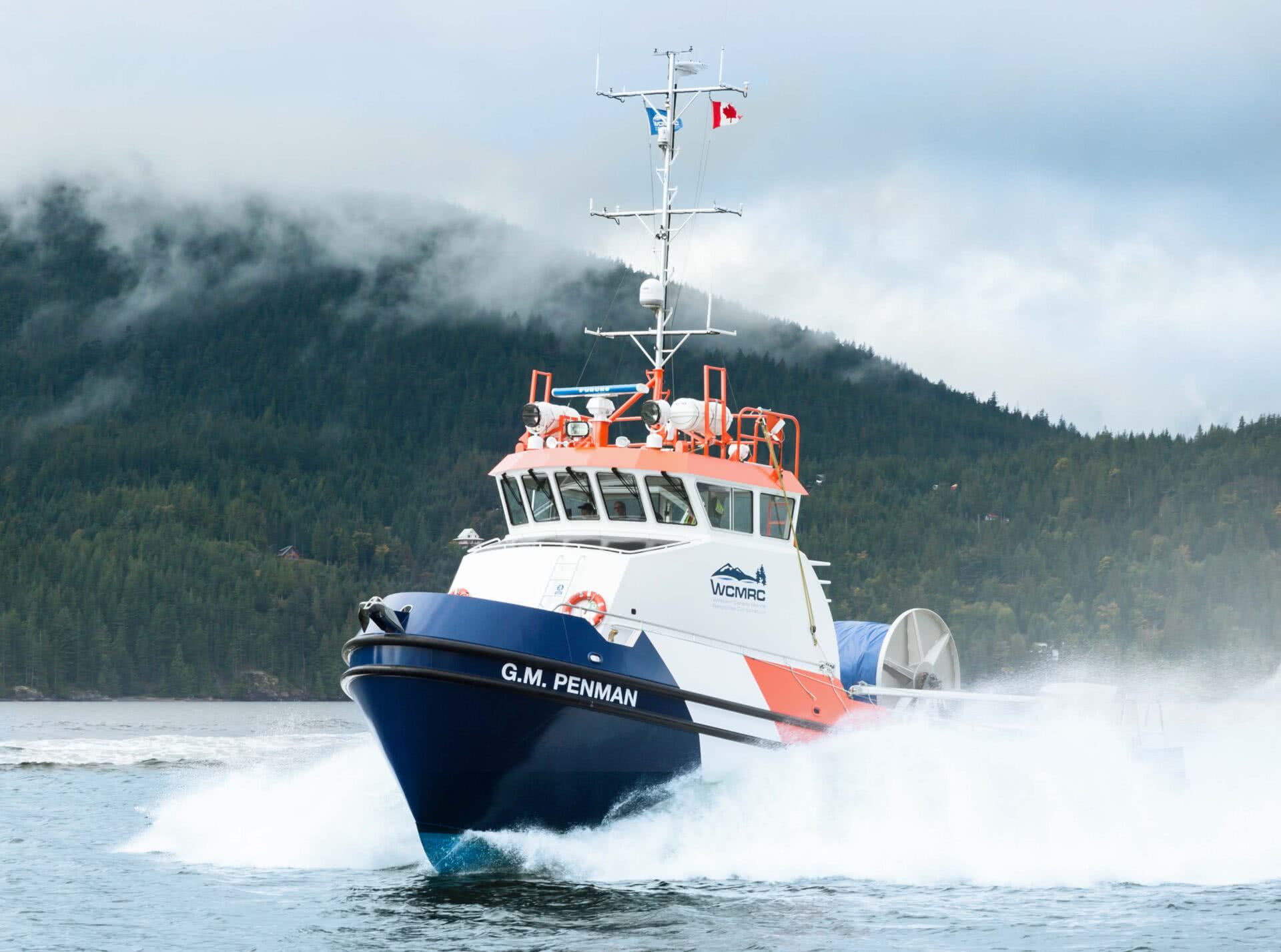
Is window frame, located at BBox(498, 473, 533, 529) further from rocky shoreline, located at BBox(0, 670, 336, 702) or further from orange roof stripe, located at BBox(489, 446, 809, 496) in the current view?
rocky shoreline, located at BBox(0, 670, 336, 702)

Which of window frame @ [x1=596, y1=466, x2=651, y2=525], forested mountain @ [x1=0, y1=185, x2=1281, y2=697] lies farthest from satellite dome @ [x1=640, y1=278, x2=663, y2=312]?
forested mountain @ [x1=0, y1=185, x2=1281, y2=697]

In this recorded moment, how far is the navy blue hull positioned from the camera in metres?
16.4

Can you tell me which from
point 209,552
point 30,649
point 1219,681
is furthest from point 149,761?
point 209,552

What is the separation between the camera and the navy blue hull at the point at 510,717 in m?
16.4

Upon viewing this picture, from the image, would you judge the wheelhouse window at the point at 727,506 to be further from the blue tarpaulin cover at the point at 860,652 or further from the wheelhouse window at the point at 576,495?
the blue tarpaulin cover at the point at 860,652

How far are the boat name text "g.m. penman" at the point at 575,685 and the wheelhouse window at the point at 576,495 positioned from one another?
2953 millimetres

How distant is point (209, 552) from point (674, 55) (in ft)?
360

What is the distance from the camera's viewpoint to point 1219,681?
321ft

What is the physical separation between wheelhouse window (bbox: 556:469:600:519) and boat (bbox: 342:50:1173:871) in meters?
0.03

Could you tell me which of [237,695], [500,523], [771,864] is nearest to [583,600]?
[771,864]

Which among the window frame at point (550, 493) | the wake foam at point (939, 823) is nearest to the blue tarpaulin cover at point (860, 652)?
the wake foam at point (939, 823)

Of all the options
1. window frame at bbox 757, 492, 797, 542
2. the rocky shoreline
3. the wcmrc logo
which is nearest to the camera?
the wcmrc logo

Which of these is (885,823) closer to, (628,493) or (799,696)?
(799,696)

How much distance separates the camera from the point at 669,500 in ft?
61.7
